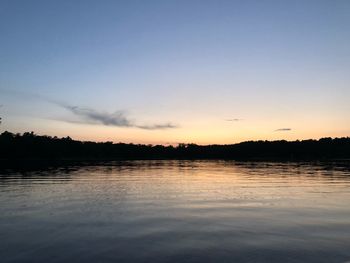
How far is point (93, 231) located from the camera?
822 inches

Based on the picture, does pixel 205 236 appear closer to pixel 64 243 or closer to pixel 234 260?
pixel 234 260

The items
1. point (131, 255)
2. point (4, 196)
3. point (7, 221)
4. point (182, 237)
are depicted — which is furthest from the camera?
point (4, 196)

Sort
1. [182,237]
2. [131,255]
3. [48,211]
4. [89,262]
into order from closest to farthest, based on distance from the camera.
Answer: [89,262]
[131,255]
[182,237]
[48,211]

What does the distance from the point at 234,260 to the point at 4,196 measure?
28362 mm

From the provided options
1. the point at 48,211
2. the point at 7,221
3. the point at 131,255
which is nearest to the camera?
the point at 131,255

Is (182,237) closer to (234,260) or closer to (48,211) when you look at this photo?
(234,260)

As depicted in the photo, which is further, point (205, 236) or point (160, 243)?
point (205, 236)

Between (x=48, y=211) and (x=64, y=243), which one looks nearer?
(x=64, y=243)

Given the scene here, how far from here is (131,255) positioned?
16.1 metres

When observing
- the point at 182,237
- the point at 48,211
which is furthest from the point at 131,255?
the point at 48,211

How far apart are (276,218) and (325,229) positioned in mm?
3953

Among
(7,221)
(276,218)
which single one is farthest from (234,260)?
(7,221)

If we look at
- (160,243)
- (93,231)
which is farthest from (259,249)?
(93,231)

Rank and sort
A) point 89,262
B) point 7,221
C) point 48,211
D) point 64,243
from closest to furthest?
point 89,262 → point 64,243 → point 7,221 → point 48,211
